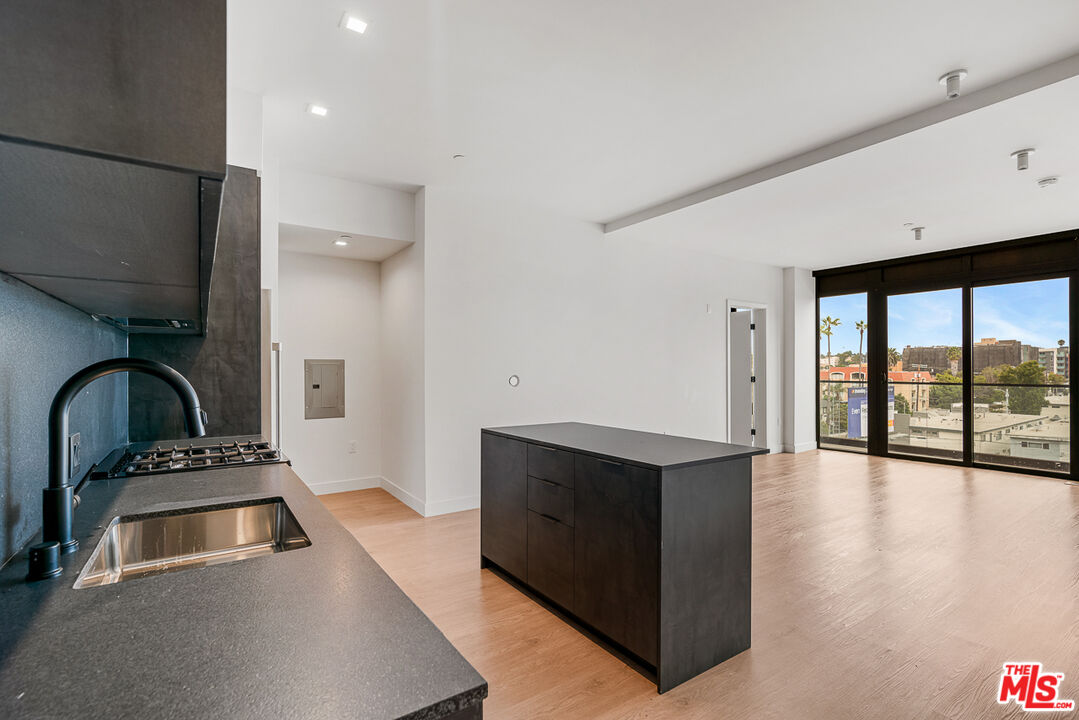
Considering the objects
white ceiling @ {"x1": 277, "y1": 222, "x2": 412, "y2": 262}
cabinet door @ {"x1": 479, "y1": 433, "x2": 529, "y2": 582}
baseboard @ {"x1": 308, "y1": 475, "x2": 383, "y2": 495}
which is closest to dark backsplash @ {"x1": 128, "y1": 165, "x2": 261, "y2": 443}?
cabinet door @ {"x1": 479, "y1": 433, "x2": 529, "y2": 582}

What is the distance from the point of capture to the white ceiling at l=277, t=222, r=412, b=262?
14.3 ft

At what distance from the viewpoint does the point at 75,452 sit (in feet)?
4.79

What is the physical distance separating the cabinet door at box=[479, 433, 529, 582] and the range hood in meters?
2.39

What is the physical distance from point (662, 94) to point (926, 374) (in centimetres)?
599

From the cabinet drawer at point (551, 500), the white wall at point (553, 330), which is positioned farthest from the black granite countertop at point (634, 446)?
the white wall at point (553, 330)

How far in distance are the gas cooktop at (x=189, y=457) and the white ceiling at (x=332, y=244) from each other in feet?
8.13

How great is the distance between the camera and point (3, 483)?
0.93 metres

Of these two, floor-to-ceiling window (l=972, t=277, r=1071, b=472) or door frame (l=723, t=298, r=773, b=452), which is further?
door frame (l=723, t=298, r=773, b=452)

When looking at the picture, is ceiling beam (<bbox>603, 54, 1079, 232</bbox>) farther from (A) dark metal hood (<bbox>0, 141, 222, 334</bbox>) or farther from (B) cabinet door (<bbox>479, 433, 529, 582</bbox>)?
(A) dark metal hood (<bbox>0, 141, 222, 334</bbox>)

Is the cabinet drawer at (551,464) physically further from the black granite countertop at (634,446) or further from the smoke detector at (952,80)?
the smoke detector at (952,80)

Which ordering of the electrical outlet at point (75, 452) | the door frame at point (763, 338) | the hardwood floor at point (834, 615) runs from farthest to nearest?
the door frame at point (763, 338), the hardwood floor at point (834, 615), the electrical outlet at point (75, 452)

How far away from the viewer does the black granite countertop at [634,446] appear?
214 centimetres

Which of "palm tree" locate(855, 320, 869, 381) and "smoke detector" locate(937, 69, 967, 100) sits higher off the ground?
"smoke detector" locate(937, 69, 967, 100)

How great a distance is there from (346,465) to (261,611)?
4.74 metres
